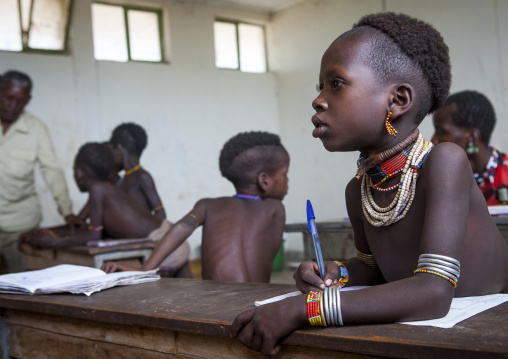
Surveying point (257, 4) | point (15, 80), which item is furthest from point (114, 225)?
point (257, 4)

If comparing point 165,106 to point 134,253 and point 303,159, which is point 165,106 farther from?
point 134,253

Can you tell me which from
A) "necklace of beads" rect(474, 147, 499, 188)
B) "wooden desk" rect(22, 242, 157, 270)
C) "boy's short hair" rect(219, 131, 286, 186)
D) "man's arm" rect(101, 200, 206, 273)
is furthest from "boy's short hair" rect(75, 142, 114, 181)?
"necklace of beads" rect(474, 147, 499, 188)

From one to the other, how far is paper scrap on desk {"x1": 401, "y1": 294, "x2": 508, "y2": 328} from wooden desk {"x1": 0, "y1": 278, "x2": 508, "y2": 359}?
0.02 meters

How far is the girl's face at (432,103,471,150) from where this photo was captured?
3.52 m

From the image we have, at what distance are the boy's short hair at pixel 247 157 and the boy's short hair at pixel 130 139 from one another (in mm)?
2479

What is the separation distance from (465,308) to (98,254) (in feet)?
8.73

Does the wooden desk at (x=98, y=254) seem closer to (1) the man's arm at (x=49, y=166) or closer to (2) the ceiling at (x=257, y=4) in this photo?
(1) the man's arm at (x=49, y=166)

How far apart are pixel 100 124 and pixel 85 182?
2.77 meters

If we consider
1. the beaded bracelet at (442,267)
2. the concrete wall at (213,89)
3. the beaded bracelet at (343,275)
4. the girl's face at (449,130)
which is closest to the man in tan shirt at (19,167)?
the concrete wall at (213,89)

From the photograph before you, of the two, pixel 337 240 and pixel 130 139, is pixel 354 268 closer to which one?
pixel 337 240

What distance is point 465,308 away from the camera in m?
1.15

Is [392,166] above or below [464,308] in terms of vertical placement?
above

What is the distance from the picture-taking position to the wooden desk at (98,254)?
3.44m

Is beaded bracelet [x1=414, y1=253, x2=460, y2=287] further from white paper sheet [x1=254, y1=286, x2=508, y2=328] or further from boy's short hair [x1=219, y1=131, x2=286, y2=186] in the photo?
boy's short hair [x1=219, y1=131, x2=286, y2=186]
